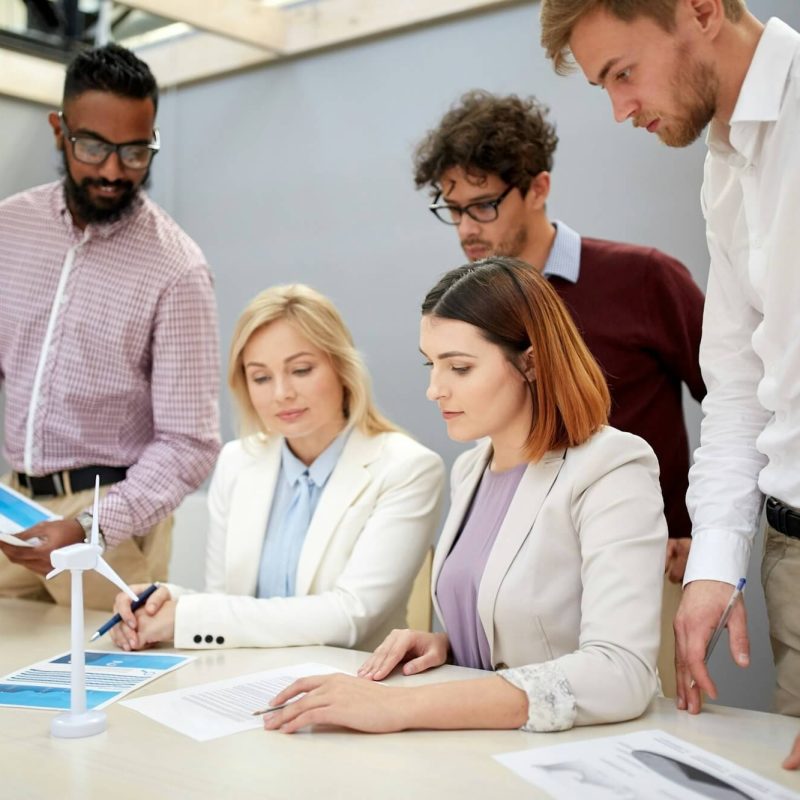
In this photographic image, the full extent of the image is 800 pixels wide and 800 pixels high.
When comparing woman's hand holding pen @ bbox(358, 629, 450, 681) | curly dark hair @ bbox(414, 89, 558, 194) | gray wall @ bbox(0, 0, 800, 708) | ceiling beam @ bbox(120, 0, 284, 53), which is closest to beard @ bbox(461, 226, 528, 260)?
curly dark hair @ bbox(414, 89, 558, 194)

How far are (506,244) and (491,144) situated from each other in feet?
0.80

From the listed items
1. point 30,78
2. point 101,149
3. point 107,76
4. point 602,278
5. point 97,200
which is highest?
point 30,78

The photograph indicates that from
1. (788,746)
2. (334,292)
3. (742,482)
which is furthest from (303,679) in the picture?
(334,292)

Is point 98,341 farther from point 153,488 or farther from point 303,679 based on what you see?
point 303,679

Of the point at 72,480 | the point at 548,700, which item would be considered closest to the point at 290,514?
the point at 72,480

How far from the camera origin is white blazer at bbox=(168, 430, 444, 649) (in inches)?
81.7

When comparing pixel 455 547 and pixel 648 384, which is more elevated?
pixel 648 384

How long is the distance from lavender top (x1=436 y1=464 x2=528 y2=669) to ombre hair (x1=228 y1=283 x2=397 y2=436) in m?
0.64

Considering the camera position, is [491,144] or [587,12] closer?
[587,12]

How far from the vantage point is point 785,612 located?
66.1 inches

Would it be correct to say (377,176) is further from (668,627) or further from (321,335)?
(668,627)

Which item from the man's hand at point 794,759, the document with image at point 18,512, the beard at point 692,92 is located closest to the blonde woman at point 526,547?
the man's hand at point 794,759

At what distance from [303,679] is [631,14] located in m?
1.15

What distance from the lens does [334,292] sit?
162 inches
